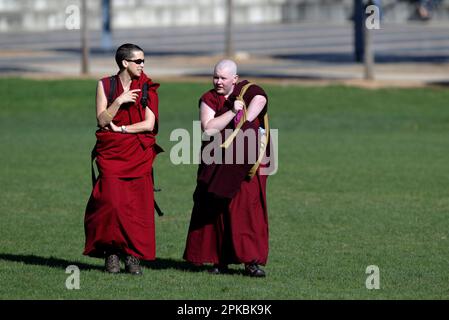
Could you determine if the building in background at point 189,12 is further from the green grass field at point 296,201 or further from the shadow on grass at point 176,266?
the shadow on grass at point 176,266

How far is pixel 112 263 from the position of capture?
10812mm

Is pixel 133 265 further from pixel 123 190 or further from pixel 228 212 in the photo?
pixel 228 212

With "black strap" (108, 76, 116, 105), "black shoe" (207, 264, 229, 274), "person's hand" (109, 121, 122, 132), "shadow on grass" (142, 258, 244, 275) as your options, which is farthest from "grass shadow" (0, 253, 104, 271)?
"black strap" (108, 76, 116, 105)

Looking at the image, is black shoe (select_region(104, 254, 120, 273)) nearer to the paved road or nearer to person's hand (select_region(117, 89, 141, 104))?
person's hand (select_region(117, 89, 141, 104))

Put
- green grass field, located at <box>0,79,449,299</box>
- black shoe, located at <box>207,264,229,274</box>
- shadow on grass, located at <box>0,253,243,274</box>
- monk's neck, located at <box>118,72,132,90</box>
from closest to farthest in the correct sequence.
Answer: green grass field, located at <box>0,79,449,299</box>
monk's neck, located at <box>118,72,132,90</box>
black shoe, located at <box>207,264,229,274</box>
shadow on grass, located at <box>0,253,243,274</box>

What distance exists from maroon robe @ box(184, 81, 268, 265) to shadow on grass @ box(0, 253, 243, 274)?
0.41 meters

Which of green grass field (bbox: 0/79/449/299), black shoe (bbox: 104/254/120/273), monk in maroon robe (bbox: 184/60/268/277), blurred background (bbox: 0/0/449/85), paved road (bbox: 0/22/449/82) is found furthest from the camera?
paved road (bbox: 0/22/449/82)

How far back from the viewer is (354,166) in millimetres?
20438

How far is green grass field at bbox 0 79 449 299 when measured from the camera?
10.4 metres

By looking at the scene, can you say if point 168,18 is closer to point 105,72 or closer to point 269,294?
point 105,72

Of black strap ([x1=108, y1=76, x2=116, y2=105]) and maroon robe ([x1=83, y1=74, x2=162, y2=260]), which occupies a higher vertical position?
black strap ([x1=108, y1=76, x2=116, y2=105])

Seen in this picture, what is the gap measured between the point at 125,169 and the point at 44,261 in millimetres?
1714

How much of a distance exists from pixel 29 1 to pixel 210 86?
83.6 feet

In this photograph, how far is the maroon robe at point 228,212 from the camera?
34.8 feet
